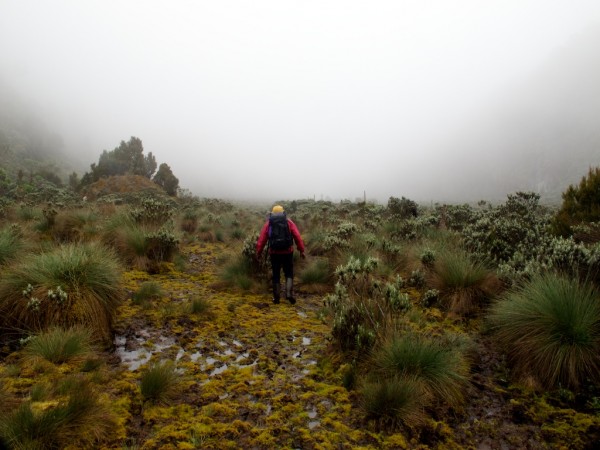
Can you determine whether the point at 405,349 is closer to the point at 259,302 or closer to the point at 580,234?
the point at 259,302

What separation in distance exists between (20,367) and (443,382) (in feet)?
16.5

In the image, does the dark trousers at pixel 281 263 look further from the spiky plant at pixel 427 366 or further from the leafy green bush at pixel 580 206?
the leafy green bush at pixel 580 206

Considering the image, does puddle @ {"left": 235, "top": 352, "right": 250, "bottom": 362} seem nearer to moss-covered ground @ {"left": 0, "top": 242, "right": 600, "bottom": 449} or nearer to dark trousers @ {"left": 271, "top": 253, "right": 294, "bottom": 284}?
moss-covered ground @ {"left": 0, "top": 242, "right": 600, "bottom": 449}

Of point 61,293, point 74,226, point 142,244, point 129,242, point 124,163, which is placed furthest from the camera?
point 124,163

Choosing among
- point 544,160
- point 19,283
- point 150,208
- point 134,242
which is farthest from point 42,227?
point 544,160

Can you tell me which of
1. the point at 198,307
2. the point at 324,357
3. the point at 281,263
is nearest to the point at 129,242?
the point at 198,307

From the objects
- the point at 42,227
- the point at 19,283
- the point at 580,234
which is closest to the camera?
the point at 19,283

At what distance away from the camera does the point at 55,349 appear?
171 inches

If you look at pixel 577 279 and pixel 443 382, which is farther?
pixel 577 279

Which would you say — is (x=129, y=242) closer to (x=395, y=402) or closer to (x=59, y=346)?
(x=59, y=346)

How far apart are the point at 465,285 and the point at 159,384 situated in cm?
576

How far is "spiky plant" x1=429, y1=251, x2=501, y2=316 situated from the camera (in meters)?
6.66

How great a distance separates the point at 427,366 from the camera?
4.11 metres

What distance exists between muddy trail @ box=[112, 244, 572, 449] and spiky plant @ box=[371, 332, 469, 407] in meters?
0.24
